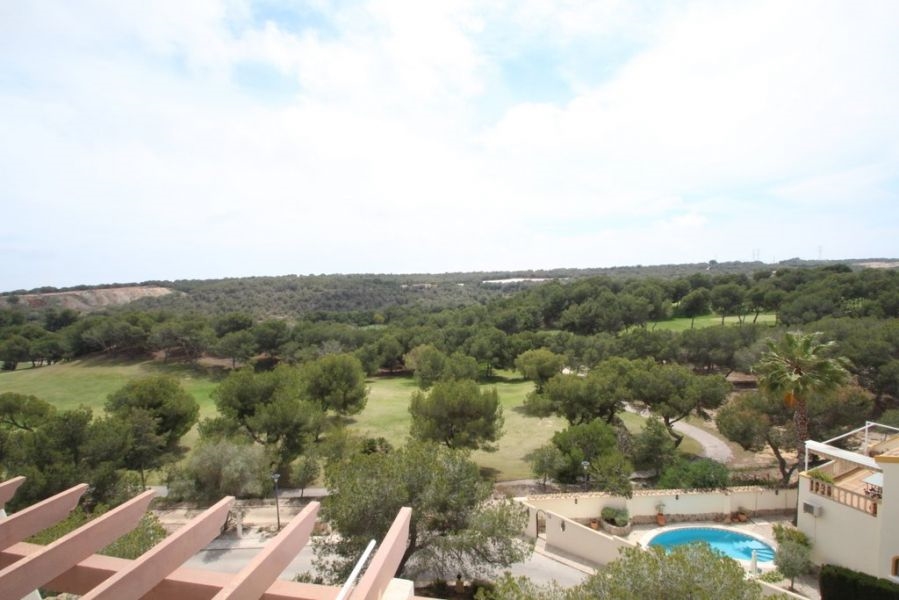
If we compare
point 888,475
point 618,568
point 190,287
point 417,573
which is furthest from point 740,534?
point 190,287

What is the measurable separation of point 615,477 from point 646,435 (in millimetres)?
5657

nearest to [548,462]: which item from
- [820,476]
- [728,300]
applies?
[820,476]

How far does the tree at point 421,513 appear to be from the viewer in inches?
527

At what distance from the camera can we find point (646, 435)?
25.2 meters

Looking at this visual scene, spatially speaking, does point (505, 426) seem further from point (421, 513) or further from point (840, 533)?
point (421, 513)

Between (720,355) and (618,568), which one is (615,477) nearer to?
(618,568)

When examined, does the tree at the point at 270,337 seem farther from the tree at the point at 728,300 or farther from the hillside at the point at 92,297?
the hillside at the point at 92,297

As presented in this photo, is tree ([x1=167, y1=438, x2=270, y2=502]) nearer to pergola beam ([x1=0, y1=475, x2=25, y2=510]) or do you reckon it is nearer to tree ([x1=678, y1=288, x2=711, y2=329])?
pergola beam ([x1=0, y1=475, x2=25, y2=510])

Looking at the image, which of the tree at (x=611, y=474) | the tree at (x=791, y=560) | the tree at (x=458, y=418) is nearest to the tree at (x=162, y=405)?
the tree at (x=458, y=418)

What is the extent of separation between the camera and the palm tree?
731 inches

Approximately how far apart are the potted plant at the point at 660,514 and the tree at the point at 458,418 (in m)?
8.81

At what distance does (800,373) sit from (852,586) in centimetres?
776

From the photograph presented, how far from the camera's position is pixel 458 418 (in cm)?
2686

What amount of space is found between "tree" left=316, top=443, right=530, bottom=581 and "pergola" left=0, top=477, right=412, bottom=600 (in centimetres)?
1003
